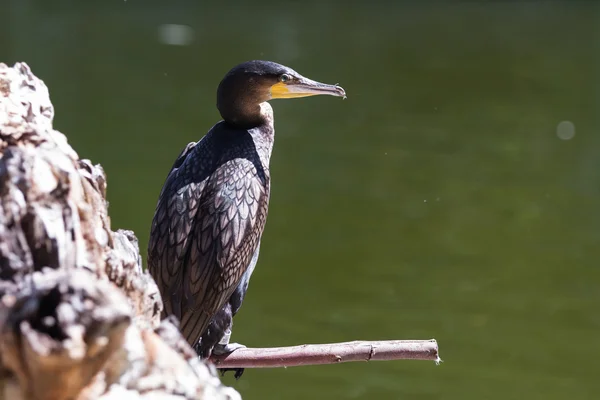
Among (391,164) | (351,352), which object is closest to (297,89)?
(351,352)

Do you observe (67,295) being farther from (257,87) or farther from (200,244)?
(257,87)

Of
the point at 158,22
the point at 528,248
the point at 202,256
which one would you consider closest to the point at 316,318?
the point at 528,248

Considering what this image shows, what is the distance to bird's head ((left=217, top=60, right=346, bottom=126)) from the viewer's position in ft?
9.88

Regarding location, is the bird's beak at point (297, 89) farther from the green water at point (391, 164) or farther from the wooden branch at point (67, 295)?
the green water at point (391, 164)

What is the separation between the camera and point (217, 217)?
8.98 ft

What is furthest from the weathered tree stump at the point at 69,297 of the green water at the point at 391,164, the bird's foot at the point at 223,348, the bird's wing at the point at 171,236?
the green water at the point at 391,164

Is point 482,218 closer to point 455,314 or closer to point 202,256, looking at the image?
point 455,314

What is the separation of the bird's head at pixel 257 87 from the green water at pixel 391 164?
3.08 m

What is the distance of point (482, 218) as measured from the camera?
7.36 meters

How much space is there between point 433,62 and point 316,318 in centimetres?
487

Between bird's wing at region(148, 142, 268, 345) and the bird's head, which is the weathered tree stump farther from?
the bird's head

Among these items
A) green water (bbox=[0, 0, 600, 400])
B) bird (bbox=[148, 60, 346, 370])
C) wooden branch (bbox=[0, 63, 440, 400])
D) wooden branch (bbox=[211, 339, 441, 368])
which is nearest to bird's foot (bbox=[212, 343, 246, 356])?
bird (bbox=[148, 60, 346, 370])

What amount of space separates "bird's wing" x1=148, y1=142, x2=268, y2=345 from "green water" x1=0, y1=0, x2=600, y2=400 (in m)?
3.18

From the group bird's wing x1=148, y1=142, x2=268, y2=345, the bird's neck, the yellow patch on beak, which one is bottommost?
bird's wing x1=148, y1=142, x2=268, y2=345
